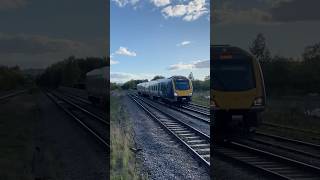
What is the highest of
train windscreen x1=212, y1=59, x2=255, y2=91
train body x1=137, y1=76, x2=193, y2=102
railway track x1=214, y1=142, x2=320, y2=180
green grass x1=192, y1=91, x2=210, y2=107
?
train windscreen x1=212, y1=59, x2=255, y2=91

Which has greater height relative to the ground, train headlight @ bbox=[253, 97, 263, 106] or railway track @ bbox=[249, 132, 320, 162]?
train headlight @ bbox=[253, 97, 263, 106]

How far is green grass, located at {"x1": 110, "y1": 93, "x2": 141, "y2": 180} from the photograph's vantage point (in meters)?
6.74

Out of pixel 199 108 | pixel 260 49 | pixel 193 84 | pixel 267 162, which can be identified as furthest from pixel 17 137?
pixel 260 49

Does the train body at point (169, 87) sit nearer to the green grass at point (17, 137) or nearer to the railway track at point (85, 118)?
the railway track at point (85, 118)

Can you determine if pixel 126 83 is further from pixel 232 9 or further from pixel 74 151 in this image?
pixel 232 9

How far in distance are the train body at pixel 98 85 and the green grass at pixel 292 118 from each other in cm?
419

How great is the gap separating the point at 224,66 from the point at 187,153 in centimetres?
239

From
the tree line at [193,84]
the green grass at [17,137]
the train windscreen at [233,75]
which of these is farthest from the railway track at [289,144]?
the green grass at [17,137]

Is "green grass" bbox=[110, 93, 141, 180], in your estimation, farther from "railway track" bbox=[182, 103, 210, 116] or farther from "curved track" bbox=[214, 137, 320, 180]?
"curved track" bbox=[214, 137, 320, 180]

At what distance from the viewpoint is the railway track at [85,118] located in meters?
6.99

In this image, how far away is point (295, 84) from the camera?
10.1 meters

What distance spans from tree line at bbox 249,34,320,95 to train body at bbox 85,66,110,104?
351 centimetres

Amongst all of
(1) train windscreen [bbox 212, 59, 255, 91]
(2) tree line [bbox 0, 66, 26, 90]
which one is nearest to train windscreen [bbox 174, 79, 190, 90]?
(1) train windscreen [bbox 212, 59, 255, 91]

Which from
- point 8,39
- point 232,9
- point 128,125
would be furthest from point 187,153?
point 8,39
